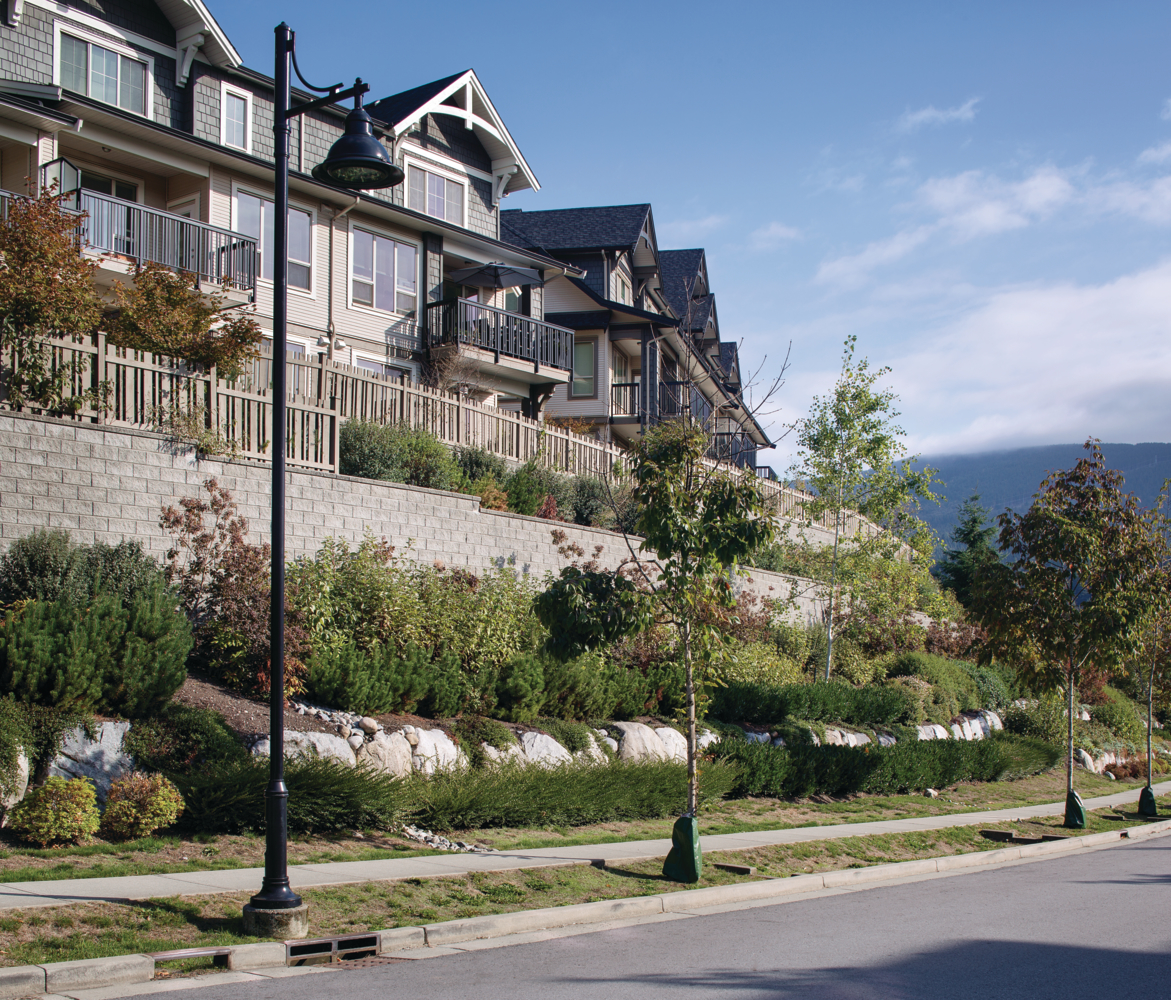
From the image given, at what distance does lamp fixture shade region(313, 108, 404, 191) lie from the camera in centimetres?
867

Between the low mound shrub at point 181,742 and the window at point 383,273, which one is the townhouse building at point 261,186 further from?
the low mound shrub at point 181,742

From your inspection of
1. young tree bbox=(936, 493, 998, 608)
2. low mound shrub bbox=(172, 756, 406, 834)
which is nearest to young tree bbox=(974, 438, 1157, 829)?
→ low mound shrub bbox=(172, 756, 406, 834)

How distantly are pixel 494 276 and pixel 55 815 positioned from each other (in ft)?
77.5

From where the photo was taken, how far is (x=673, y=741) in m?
17.8

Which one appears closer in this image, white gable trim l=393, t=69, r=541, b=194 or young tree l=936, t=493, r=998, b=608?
white gable trim l=393, t=69, r=541, b=194

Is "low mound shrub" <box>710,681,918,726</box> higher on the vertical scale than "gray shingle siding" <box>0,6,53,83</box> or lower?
lower

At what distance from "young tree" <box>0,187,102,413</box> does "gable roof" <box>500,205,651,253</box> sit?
83.5 ft

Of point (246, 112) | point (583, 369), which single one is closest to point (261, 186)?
point (246, 112)

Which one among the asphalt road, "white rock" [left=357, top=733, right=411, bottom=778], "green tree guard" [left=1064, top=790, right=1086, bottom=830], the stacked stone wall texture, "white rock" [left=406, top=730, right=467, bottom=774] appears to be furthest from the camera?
"green tree guard" [left=1064, top=790, right=1086, bottom=830]

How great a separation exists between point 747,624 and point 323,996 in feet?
61.9

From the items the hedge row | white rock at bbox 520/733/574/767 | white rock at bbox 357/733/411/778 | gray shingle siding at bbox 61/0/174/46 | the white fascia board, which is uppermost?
gray shingle siding at bbox 61/0/174/46

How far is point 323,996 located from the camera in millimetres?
6664

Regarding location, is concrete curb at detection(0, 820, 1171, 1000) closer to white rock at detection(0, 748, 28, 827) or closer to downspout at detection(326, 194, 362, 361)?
white rock at detection(0, 748, 28, 827)

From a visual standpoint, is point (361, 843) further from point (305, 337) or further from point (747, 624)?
point (305, 337)
